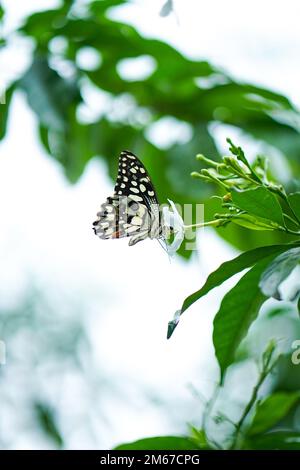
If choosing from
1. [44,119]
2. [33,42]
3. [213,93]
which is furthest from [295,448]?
[33,42]

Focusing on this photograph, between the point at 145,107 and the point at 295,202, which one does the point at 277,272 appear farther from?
the point at 145,107

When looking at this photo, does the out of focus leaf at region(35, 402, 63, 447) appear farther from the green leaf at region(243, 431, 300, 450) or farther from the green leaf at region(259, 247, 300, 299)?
the green leaf at region(259, 247, 300, 299)

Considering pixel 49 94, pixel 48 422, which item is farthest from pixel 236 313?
pixel 48 422

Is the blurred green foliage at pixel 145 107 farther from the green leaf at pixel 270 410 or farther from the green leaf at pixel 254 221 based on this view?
the green leaf at pixel 254 221

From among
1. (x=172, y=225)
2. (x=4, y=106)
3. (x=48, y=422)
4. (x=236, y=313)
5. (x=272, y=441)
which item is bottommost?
(x=48, y=422)

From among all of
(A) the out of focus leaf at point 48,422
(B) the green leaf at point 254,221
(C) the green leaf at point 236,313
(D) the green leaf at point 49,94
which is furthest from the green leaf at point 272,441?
(A) the out of focus leaf at point 48,422

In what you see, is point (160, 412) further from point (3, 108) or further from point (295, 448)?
point (295, 448)

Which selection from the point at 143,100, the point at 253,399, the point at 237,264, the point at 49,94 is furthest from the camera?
the point at 143,100
